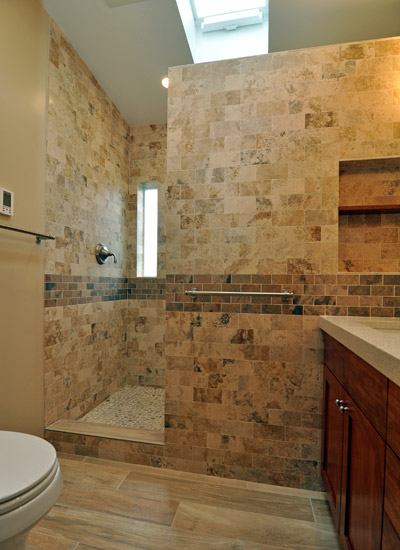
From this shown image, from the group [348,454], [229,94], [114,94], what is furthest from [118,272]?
[348,454]

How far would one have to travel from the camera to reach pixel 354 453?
101 centimetres

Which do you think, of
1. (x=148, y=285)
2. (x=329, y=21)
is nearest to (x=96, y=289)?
(x=148, y=285)

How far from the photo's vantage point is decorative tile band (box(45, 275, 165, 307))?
6.64ft

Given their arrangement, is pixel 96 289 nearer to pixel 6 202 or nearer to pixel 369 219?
pixel 6 202

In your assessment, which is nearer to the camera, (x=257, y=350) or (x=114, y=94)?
(x=257, y=350)

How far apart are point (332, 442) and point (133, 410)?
5.71 feet

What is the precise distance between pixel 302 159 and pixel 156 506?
1993 millimetres

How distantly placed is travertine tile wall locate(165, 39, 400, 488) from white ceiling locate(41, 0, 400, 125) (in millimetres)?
383

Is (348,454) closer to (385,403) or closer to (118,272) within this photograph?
(385,403)

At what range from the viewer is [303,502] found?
152cm

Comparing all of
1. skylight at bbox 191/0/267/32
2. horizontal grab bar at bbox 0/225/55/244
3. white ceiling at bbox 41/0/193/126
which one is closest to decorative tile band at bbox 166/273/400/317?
horizontal grab bar at bbox 0/225/55/244

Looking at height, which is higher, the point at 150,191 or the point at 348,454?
the point at 150,191

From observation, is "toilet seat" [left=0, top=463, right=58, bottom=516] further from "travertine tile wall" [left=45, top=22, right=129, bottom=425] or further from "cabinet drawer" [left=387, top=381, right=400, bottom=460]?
"travertine tile wall" [left=45, top=22, right=129, bottom=425]

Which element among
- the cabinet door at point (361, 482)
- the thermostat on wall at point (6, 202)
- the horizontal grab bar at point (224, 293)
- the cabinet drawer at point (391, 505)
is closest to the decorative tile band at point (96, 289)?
the thermostat on wall at point (6, 202)
